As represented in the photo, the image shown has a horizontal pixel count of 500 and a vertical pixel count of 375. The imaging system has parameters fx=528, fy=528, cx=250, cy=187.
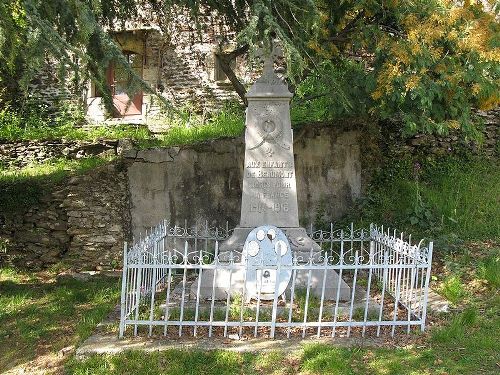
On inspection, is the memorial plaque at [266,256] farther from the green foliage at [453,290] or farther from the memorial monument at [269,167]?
the green foliage at [453,290]

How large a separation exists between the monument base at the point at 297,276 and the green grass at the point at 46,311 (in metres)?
1.16

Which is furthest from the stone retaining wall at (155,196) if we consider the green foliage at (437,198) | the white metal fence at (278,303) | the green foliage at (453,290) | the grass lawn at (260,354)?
the green foliage at (453,290)

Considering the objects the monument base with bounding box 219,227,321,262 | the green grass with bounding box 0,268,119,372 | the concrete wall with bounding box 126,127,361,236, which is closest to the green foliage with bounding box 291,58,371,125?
the concrete wall with bounding box 126,127,361,236

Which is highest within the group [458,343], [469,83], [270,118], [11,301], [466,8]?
[466,8]

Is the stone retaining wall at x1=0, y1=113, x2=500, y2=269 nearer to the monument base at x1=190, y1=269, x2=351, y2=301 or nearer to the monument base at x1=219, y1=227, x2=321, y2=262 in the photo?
the monument base at x1=219, y1=227, x2=321, y2=262

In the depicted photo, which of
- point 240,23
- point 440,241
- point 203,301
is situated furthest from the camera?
point 440,241

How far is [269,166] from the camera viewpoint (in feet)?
19.3

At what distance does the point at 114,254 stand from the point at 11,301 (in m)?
2.18

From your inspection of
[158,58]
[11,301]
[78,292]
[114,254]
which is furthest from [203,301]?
[158,58]

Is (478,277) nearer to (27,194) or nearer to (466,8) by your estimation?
(466,8)

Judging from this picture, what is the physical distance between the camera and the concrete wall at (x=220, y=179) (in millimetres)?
8414

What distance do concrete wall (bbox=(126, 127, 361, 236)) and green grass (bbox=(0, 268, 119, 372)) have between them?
1.51 m

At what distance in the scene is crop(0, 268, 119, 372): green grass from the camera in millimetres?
4898

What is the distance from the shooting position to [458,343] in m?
4.63
